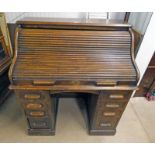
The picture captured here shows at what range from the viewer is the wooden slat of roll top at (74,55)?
1155 mm

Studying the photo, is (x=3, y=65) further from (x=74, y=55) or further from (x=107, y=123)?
(x=107, y=123)

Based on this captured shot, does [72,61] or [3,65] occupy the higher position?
[72,61]

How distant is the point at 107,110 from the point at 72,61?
0.62 meters

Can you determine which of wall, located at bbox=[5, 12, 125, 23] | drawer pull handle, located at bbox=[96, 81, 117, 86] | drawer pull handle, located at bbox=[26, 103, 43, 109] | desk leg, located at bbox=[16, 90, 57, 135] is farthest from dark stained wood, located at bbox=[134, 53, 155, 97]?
drawer pull handle, located at bbox=[26, 103, 43, 109]

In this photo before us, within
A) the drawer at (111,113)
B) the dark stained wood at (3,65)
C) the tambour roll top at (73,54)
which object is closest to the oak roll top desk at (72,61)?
the tambour roll top at (73,54)

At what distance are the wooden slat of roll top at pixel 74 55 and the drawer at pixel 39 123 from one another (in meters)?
0.57

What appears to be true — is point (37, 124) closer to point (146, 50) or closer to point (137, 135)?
point (137, 135)

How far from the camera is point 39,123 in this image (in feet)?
5.01

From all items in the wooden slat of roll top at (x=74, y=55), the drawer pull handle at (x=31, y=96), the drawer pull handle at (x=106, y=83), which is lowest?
the drawer pull handle at (x=31, y=96)

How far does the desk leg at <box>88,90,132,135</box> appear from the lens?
4.20 feet

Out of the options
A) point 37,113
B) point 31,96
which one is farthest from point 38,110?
point 31,96

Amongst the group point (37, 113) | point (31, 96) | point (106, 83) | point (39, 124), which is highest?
point (106, 83)

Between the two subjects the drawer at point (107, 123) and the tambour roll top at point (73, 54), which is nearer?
the tambour roll top at point (73, 54)

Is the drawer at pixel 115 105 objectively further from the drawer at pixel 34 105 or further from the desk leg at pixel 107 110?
the drawer at pixel 34 105
